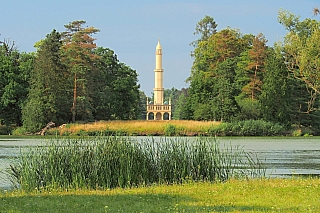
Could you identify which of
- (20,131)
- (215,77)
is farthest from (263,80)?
(20,131)

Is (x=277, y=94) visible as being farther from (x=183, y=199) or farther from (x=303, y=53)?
(x=183, y=199)

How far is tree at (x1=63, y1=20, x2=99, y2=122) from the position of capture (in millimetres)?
54203

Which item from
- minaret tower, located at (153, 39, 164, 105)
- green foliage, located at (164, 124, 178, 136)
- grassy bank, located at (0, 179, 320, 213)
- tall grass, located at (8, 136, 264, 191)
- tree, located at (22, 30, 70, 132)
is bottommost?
grassy bank, located at (0, 179, 320, 213)

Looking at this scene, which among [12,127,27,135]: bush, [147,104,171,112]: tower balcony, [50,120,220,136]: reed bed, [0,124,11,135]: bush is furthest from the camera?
[147,104,171,112]: tower balcony

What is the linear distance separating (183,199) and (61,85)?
43612mm

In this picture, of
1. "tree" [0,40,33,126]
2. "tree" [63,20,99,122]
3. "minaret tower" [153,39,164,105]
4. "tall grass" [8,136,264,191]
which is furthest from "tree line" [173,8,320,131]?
"minaret tower" [153,39,164,105]

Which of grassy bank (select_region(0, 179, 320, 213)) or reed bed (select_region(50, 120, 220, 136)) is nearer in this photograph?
grassy bank (select_region(0, 179, 320, 213))

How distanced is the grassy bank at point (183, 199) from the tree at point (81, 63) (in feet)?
137

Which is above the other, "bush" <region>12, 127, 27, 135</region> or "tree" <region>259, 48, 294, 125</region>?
"tree" <region>259, 48, 294, 125</region>

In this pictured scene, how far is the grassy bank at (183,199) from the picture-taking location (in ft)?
32.7

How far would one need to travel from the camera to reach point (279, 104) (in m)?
54.3

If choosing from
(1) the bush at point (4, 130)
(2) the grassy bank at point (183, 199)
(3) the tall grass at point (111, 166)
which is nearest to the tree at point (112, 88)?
(1) the bush at point (4, 130)

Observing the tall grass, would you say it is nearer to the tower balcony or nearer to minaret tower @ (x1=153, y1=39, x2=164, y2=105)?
the tower balcony

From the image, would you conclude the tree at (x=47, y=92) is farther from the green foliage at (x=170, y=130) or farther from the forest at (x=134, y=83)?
the green foliage at (x=170, y=130)
